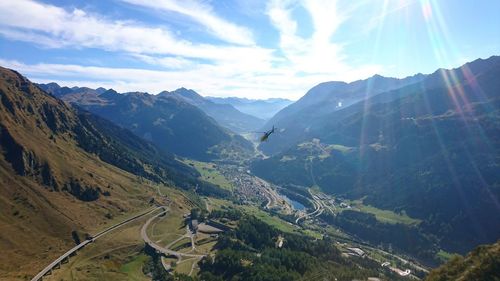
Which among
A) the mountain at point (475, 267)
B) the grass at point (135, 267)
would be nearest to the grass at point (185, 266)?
the grass at point (135, 267)

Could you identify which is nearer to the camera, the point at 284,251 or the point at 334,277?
the point at 334,277

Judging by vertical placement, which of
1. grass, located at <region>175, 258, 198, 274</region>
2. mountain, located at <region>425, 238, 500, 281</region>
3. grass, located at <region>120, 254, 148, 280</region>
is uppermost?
mountain, located at <region>425, 238, 500, 281</region>

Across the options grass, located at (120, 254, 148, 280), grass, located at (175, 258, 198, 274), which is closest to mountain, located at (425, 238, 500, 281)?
grass, located at (175, 258, 198, 274)

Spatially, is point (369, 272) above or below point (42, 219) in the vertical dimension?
below

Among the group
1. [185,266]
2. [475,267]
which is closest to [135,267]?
[185,266]

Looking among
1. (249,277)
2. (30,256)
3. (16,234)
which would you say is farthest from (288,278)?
(16,234)

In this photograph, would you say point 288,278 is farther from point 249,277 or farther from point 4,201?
point 4,201

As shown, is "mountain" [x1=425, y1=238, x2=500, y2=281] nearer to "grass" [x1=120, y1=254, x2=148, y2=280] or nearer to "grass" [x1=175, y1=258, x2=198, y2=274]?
"grass" [x1=175, y1=258, x2=198, y2=274]

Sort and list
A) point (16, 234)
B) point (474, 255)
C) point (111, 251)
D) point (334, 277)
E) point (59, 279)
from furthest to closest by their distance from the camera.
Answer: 1. point (111, 251)
2. point (16, 234)
3. point (334, 277)
4. point (59, 279)
5. point (474, 255)

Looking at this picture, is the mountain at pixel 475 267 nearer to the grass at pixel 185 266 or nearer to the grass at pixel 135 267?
the grass at pixel 185 266
